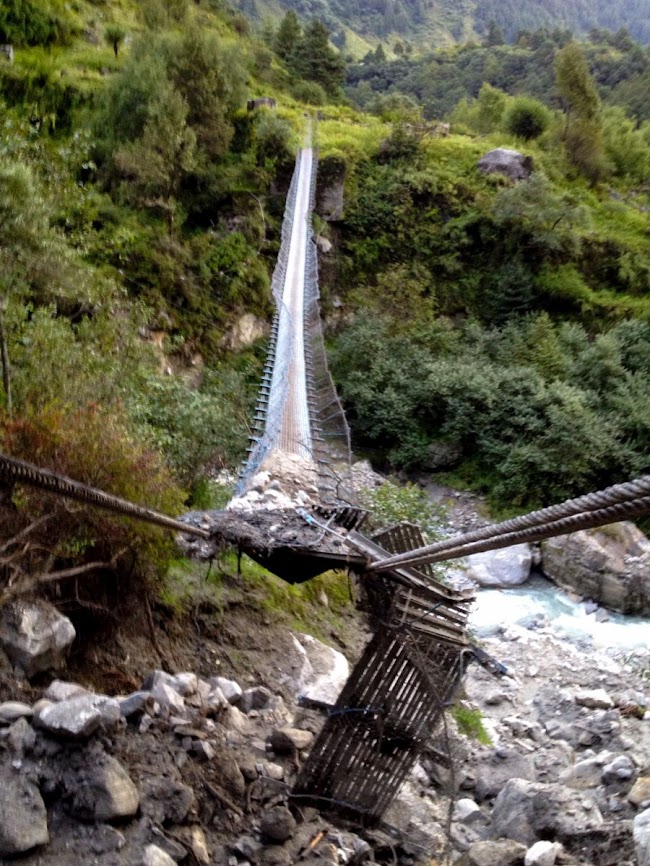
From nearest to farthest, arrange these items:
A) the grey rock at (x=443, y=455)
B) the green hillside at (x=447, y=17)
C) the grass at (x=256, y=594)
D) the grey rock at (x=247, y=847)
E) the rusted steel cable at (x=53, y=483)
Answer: the rusted steel cable at (x=53, y=483)
the grey rock at (x=247, y=847)
the grass at (x=256, y=594)
the grey rock at (x=443, y=455)
the green hillside at (x=447, y=17)

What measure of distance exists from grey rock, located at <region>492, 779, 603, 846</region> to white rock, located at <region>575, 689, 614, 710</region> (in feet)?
9.02

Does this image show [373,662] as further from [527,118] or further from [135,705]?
[527,118]

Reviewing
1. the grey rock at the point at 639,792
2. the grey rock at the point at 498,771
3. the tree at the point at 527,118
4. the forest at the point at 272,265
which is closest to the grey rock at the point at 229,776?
the forest at the point at 272,265

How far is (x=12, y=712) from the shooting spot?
2064mm

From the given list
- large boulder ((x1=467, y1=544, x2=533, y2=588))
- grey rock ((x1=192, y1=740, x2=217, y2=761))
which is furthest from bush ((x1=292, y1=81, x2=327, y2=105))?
grey rock ((x1=192, y1=740, x2=217, y2=761))

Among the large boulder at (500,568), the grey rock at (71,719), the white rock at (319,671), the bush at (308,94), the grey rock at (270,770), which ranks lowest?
the large boulder at (500,568)

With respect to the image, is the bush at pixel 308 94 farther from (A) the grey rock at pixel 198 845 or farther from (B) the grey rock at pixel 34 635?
(A) the grey rock at pixel 198 845

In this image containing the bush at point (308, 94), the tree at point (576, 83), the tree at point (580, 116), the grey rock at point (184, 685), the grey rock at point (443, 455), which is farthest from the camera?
the bush at point (308, 94)

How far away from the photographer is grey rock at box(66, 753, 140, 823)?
188 cm

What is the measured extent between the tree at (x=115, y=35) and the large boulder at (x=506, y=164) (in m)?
10.3

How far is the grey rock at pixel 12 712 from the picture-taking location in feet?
6.72

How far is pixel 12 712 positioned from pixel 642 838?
8.43 feet

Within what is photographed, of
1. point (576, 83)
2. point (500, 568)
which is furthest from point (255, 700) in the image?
point (576, 83)

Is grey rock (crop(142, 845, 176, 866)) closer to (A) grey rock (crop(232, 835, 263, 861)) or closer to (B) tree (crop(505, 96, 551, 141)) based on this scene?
(A) grey rock (crop(232, 835, 263, 861))
